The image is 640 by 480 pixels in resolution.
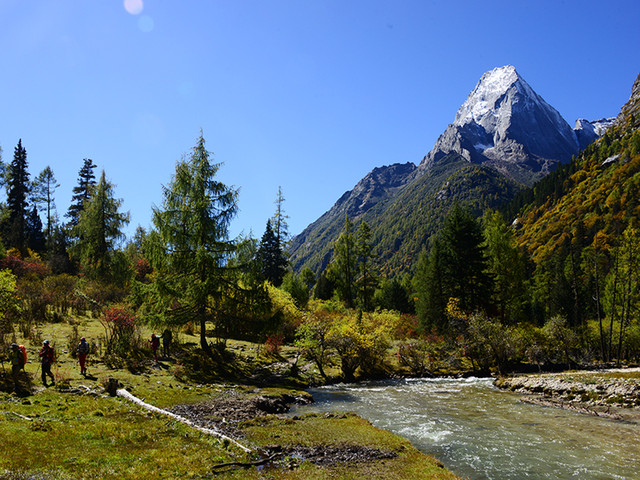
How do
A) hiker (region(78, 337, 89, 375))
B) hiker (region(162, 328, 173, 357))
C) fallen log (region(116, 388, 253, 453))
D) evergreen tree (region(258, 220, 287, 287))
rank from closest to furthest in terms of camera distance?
1. fallen log (region(116, 388, 253, 453))
2. hiker (region(78, 337, 89, 375))
3. hiker (region(162, 328, 173, 357))
4. evergreen tree (region(258, 220, 287, 287))

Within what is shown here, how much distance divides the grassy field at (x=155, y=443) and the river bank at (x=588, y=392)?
13031 millimetres

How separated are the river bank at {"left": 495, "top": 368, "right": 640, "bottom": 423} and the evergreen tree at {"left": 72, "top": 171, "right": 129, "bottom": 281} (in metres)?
42.3

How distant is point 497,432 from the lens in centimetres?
1538

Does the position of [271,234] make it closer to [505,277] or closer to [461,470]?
[505,277]

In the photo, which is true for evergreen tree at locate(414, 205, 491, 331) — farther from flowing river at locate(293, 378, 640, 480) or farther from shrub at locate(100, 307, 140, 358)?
shrub at locate(100, 307, 140, 358)

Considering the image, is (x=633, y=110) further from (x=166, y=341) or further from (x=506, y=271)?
(x=166, y=341)

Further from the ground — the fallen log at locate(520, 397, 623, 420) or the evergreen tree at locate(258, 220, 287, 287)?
the evergreen tree at locate(258, 220, 287, 287)

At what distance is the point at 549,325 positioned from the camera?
33781 millimetres

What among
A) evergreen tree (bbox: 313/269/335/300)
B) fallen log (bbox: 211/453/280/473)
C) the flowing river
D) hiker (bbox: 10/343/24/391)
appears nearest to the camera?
fallen log (bbox: 211/453/280/473)

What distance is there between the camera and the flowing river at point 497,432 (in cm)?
1151

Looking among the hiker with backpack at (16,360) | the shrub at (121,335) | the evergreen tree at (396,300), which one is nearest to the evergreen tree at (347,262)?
the evergreen tree at (396,300)

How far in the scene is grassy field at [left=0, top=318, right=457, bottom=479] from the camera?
8.32m

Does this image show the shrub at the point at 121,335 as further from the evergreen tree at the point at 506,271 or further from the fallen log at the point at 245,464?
the evergreen tree at the point at 506,271

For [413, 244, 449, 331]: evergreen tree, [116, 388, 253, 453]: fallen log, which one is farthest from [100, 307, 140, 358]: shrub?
[413, 244, 449, 331]: evergreen tree
